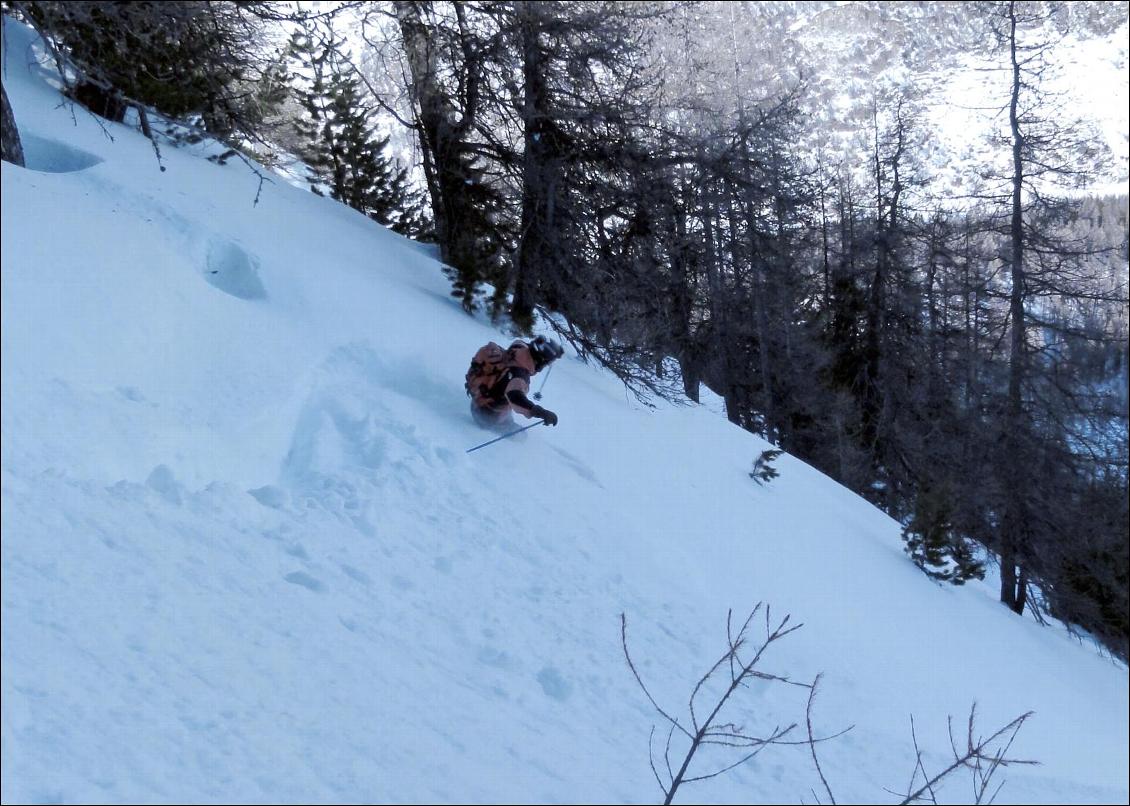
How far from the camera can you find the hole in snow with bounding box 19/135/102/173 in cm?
794

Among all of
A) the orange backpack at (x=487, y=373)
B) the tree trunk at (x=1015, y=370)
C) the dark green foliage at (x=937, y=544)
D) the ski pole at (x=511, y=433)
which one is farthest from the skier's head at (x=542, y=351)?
the tree trunk at (x=1015, y=370)

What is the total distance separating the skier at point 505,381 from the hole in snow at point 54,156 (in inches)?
166

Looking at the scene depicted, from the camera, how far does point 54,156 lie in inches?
318

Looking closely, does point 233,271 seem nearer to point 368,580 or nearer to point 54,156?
point 54,156

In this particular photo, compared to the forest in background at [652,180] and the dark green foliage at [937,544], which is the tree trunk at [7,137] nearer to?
the forest in background at [652,180]

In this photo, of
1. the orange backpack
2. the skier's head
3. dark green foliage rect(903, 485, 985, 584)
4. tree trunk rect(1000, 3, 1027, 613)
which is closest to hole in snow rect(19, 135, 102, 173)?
the orange backpack

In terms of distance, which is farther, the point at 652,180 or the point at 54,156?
the point at 652,180

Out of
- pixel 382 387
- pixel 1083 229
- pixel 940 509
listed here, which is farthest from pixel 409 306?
pixel 1083 229

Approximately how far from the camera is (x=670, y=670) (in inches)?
213

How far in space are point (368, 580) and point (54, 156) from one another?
6.15 meters

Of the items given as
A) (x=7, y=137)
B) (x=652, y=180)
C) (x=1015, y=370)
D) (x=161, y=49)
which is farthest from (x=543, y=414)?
(x=1015, y=370)

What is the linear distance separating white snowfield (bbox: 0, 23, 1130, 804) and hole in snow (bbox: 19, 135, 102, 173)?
0.09 ft

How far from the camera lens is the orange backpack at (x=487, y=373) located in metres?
7.23

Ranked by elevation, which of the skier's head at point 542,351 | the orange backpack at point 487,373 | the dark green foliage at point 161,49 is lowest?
the orange backpack at point 487,373
